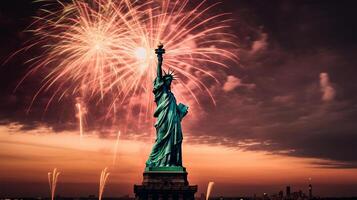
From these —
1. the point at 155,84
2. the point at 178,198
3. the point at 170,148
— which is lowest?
the point at 178,198

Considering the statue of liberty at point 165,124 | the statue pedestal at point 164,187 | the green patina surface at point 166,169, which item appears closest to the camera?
the statue pedestal at point 164,187

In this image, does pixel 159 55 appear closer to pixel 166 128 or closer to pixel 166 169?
pixel 166 128

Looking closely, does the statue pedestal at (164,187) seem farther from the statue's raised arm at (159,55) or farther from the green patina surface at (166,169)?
the statue's raised arm at (159,55)

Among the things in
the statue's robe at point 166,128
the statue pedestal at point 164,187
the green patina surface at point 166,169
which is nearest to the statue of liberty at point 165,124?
the statue's robe at point 166,128

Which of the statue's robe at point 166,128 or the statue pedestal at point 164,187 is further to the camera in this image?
the statue's robe at point 166,128

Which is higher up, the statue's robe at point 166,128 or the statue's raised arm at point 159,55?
the statue's raised arm at point 159,55

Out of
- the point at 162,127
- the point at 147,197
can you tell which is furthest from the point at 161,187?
the point at 162,127

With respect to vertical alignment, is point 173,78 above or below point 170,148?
above

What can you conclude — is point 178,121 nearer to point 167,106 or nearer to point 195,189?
point 167,106
